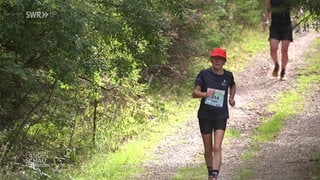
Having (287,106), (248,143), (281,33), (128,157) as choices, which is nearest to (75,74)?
(128,157)

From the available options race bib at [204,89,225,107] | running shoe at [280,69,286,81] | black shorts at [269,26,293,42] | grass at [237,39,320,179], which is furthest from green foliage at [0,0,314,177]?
running shoe at [280,69,286,81]

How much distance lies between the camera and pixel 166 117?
11789 mm

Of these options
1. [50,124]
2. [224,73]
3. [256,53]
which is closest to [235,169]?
[224,73]

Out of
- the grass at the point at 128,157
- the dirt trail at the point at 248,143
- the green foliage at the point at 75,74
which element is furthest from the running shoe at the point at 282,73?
the green foliage at the point at 75,74

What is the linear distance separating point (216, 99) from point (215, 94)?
0.07 metres

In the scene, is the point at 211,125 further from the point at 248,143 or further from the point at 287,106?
the point at 287,106

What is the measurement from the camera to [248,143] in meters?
9.72

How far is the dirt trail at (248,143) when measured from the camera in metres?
8.31

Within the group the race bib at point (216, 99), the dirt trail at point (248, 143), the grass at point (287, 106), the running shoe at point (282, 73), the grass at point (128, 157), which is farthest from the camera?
the running shoe at point (282, 73)

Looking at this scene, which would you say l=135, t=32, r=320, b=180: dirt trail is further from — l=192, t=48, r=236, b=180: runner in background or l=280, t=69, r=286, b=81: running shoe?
l=192, t=48, r=236, b=180: runner in background

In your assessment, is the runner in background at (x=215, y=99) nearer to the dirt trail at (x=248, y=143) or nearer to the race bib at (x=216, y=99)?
the race bib at (x=216, y=99)

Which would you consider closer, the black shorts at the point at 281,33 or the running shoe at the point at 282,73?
the black shorts at the point at 281,33

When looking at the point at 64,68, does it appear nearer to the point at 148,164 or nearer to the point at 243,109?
the point at 148,164

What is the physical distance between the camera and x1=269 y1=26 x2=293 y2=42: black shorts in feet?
41.8
